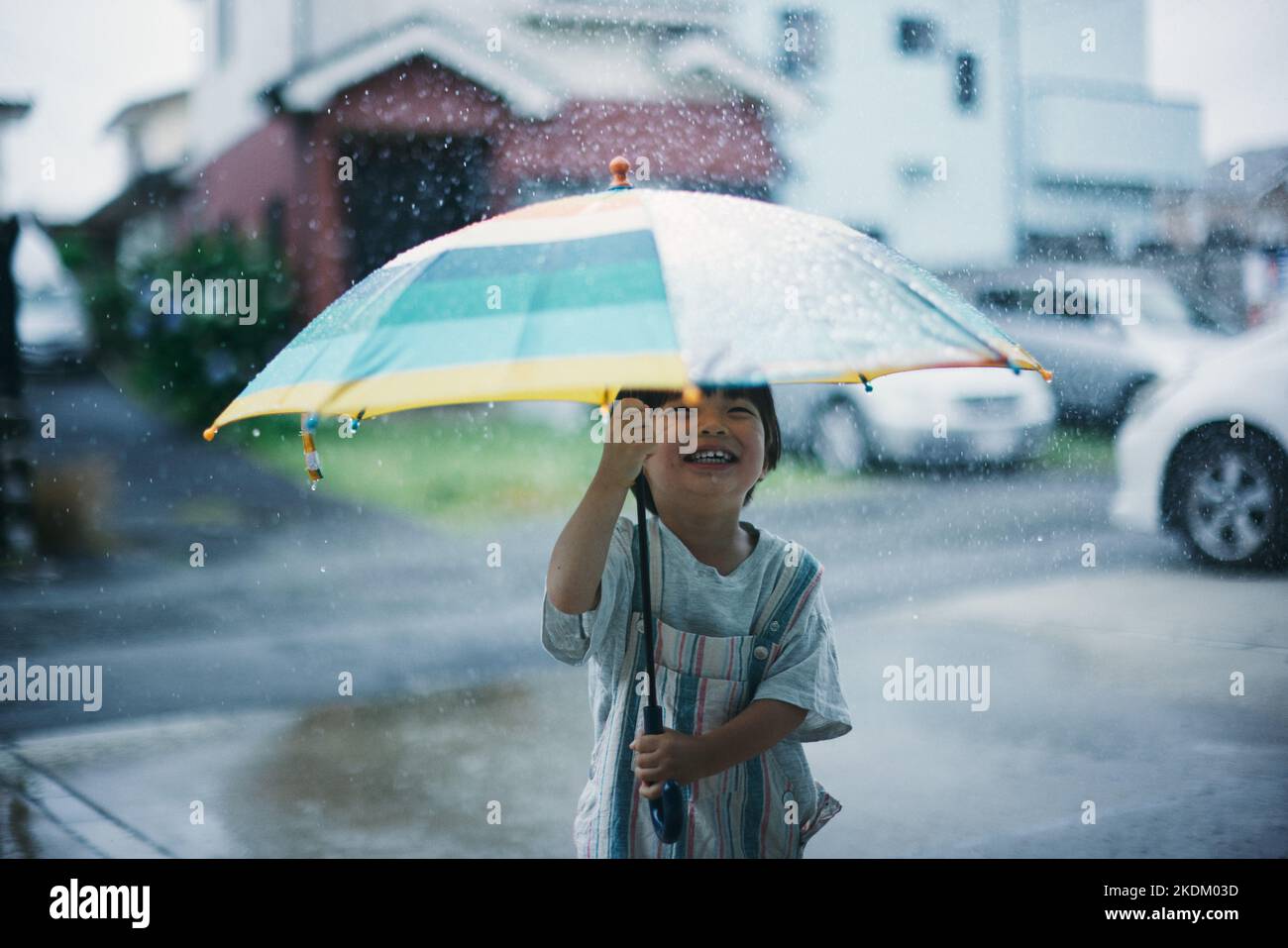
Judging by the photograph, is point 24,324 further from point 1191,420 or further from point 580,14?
point 1191,420

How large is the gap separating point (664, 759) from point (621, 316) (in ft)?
2.50

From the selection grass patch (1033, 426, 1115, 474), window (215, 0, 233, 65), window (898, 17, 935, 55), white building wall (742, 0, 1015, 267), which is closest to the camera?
window (215, 0, 233, 65)

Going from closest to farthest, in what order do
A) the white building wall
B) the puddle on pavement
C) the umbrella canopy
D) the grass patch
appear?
1. the umbrella canopy
2. the puddle on pavement
3. the white building wall
4. the grass patch

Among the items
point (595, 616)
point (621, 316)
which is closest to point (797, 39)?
point (595, 616)

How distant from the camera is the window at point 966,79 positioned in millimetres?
5172

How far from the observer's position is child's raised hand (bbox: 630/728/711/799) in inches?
84.2

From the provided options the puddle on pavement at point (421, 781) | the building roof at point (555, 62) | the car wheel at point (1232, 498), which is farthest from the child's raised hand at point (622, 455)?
the car wheel at point (1232, 498)

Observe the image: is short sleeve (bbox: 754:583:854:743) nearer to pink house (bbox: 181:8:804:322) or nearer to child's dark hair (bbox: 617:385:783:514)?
child's dark hair (bbox: 617:385:783:514)

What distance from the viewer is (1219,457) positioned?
5.25m

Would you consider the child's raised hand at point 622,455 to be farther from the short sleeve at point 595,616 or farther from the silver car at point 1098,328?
the silver car at point 1098,328

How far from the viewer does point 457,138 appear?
17.7ft

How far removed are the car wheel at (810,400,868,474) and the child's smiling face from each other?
418 cm

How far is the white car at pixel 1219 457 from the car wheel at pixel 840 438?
4.65 feet

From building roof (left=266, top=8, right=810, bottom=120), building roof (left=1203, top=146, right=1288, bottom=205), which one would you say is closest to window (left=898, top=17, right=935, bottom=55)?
building roof (left=266, top=8, right=810, bottom=120)
